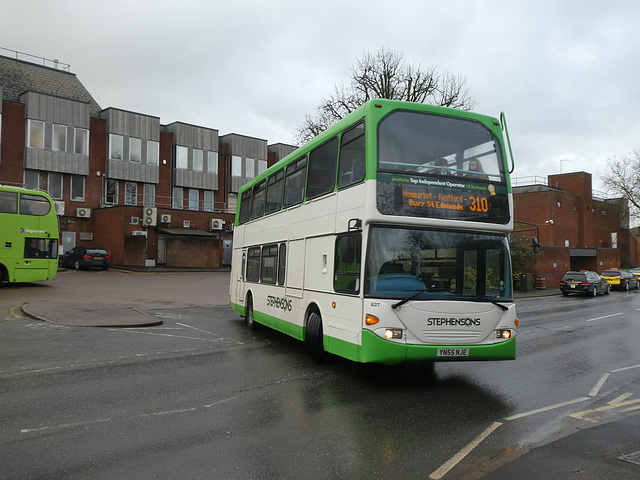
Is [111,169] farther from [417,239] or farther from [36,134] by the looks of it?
[417,239]

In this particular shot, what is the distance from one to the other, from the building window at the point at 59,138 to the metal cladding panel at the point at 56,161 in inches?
15.1

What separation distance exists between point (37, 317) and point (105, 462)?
403 inches

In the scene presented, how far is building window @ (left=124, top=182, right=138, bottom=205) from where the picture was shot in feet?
136

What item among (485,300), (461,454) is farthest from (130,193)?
(461,454)

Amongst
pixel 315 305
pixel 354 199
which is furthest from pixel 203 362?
pixel 354 199

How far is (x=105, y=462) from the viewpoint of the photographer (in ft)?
14.5

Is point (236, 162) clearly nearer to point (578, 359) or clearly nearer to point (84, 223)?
point (84, 223)

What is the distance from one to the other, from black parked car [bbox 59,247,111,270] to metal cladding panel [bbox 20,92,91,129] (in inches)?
402

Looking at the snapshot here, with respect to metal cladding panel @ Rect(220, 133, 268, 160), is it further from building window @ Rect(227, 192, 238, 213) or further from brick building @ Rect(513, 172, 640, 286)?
brick building @ Rect(513, 172, 640, 286)

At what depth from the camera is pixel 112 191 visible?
40.5 metres

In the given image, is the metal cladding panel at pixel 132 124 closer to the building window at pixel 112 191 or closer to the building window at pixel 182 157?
the building window at pixel 182 157

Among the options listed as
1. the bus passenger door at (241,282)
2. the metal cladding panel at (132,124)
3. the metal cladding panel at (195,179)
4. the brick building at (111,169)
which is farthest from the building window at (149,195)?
the bus passenger door at (241,282)

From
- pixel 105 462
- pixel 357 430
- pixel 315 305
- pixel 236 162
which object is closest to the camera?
pixel 105 462

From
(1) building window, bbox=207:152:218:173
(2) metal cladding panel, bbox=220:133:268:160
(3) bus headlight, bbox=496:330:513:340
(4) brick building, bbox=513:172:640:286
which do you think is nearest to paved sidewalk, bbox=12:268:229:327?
(3) bus headlight, bbox=496:330:513:340
